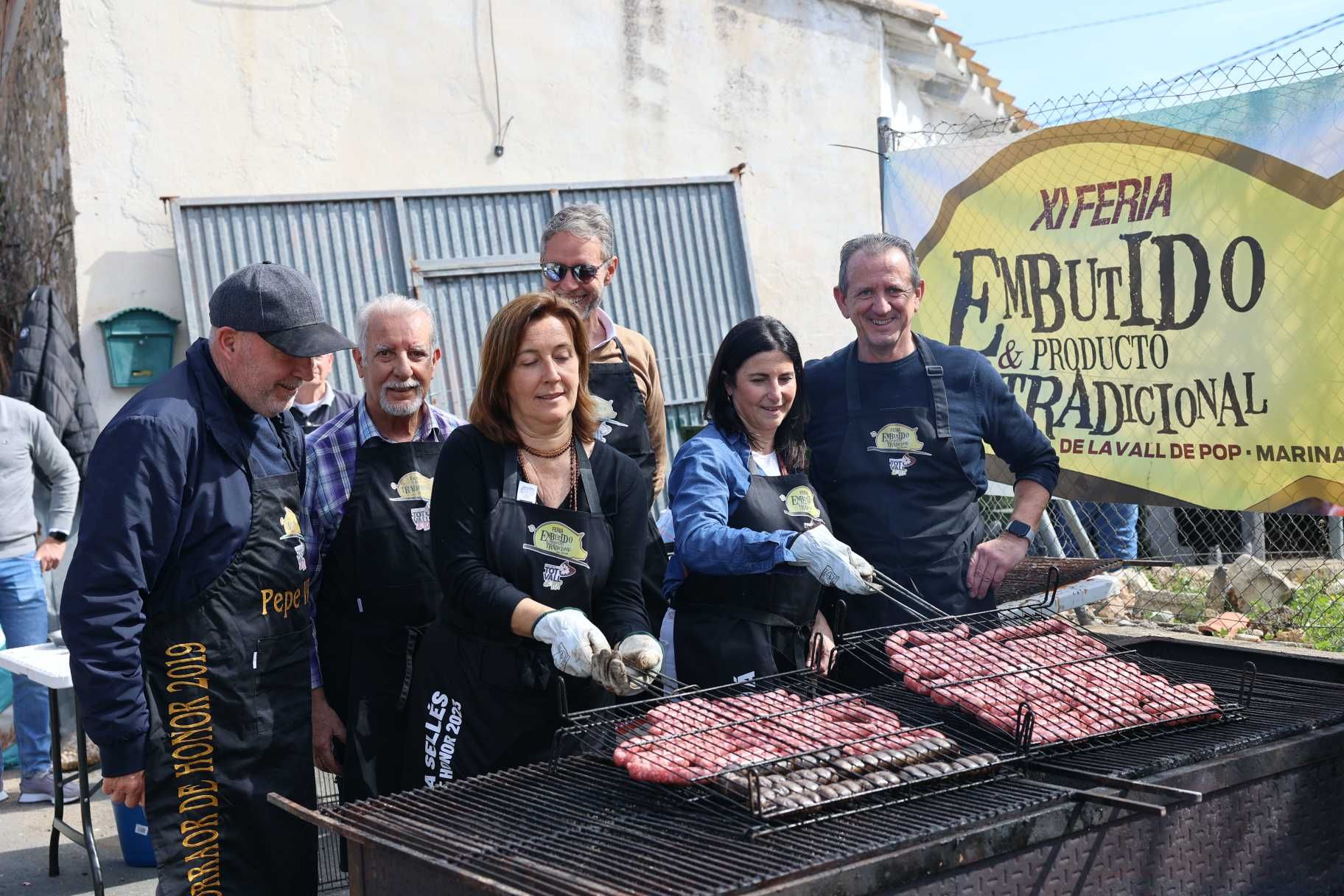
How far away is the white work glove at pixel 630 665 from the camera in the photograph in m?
3.01

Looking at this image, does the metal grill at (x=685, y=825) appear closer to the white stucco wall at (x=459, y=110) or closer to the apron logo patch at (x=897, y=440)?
the apron logo patch at (x=897, y=440)

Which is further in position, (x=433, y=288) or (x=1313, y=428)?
(x=433, y=288)

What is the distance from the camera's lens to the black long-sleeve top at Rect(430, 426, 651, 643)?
10.6ft

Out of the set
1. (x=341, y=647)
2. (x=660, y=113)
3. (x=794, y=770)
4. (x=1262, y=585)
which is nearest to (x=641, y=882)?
(x=794, y=770)

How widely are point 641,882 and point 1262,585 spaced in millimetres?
5655

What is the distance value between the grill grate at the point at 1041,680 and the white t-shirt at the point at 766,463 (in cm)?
55

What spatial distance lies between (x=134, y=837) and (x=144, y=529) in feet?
9.46

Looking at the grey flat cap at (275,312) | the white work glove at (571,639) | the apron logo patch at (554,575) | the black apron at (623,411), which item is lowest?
the white work glove at (571,639)

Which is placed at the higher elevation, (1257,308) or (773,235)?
(773,235)

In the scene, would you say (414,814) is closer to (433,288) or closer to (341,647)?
(341,647)

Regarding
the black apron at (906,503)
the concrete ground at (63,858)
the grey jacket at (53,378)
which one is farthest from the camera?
the grey jacket at (53,378)

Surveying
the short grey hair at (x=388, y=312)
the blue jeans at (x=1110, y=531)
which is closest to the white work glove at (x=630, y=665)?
the short grey hair at (x=388, y=312)

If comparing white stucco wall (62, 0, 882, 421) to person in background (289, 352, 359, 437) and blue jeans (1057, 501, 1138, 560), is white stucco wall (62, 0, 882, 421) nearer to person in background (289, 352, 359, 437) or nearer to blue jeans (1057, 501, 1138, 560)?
blue jeans (1057, 501, 1138, 560)

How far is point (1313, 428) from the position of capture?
4660mm
